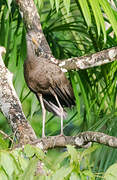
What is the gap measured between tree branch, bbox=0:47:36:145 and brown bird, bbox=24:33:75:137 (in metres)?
0.21

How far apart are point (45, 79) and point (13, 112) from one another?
422mm

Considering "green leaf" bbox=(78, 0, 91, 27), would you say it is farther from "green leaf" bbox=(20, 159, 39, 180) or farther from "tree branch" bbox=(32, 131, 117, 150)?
"green leaf" bbox=(20, 159, 39, 180)

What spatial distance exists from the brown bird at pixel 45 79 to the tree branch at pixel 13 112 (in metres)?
0.21

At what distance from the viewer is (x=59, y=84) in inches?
143

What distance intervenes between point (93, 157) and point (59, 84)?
52.0 inches

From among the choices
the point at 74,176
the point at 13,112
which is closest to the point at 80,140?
the point at 13,112

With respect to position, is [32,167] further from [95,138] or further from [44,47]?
[44,47]

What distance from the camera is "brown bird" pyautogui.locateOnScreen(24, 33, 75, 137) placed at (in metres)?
3.46

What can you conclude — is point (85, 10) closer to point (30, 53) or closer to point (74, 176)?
point (30, 53)

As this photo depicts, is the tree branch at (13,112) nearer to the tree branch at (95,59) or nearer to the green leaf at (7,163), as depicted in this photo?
the tree branch at (95,59)

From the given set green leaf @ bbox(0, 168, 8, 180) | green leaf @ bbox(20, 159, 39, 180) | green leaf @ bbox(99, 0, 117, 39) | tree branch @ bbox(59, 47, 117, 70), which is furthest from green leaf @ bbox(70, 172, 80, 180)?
green leaf @ bbox(99, 0, 117, 39)

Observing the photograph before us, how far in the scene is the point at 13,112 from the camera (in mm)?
3215

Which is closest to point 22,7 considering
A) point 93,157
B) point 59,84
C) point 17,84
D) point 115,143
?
point 59,84

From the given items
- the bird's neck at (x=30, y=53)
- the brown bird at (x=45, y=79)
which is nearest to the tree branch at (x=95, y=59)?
the brown bird at (x=45, y=79)
